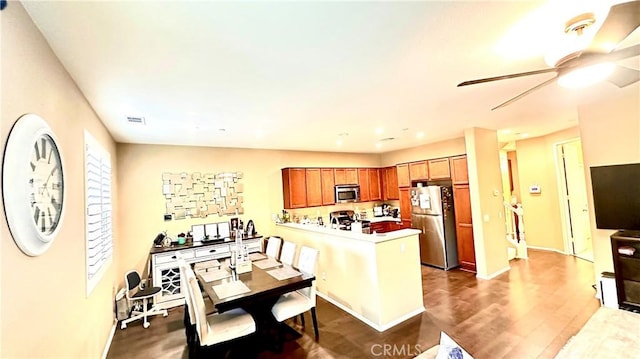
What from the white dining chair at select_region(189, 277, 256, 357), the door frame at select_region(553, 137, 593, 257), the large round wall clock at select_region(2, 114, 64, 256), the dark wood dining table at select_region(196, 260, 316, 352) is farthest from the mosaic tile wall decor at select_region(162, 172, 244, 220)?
the door frame at select_region(553, 137, 593, 257)

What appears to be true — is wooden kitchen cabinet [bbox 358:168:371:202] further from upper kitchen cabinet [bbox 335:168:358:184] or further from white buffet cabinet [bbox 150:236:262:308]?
white buffet cabinet [bbox 150:236:262:308]

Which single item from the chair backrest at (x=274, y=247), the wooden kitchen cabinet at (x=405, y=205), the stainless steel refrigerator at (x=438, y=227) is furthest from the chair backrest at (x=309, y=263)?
the wooden kitchen cabinet at (x=405, y=205)

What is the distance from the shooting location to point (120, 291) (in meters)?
3.91

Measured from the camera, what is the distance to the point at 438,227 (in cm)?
543

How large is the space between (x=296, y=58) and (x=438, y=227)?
4.67 metres

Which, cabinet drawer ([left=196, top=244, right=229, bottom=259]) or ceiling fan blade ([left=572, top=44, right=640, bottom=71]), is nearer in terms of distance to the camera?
ceiling fan blade ([left=572, top=44, right=640, bottom=71])

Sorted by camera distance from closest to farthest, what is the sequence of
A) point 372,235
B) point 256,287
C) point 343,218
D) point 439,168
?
point 256,287, point 372,235, point 439,168, point 343,218

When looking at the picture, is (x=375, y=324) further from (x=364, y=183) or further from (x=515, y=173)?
(x=515, y=173)

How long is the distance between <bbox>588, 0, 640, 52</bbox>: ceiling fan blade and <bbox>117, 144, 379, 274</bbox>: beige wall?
5037 mm

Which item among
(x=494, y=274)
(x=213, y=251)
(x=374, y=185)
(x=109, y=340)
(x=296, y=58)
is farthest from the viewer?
(x=374, y=185)

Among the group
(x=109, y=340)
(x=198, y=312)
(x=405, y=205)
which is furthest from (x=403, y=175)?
(x=109, y=340)

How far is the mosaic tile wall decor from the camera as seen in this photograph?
477 cm

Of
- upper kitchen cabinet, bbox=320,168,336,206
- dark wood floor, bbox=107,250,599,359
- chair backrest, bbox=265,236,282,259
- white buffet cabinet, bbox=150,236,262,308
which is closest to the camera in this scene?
dark wood floor, bbox=107,250,599,359

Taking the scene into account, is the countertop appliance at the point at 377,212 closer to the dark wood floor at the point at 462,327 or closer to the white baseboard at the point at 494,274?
the white baseboard at the point at 494,274
